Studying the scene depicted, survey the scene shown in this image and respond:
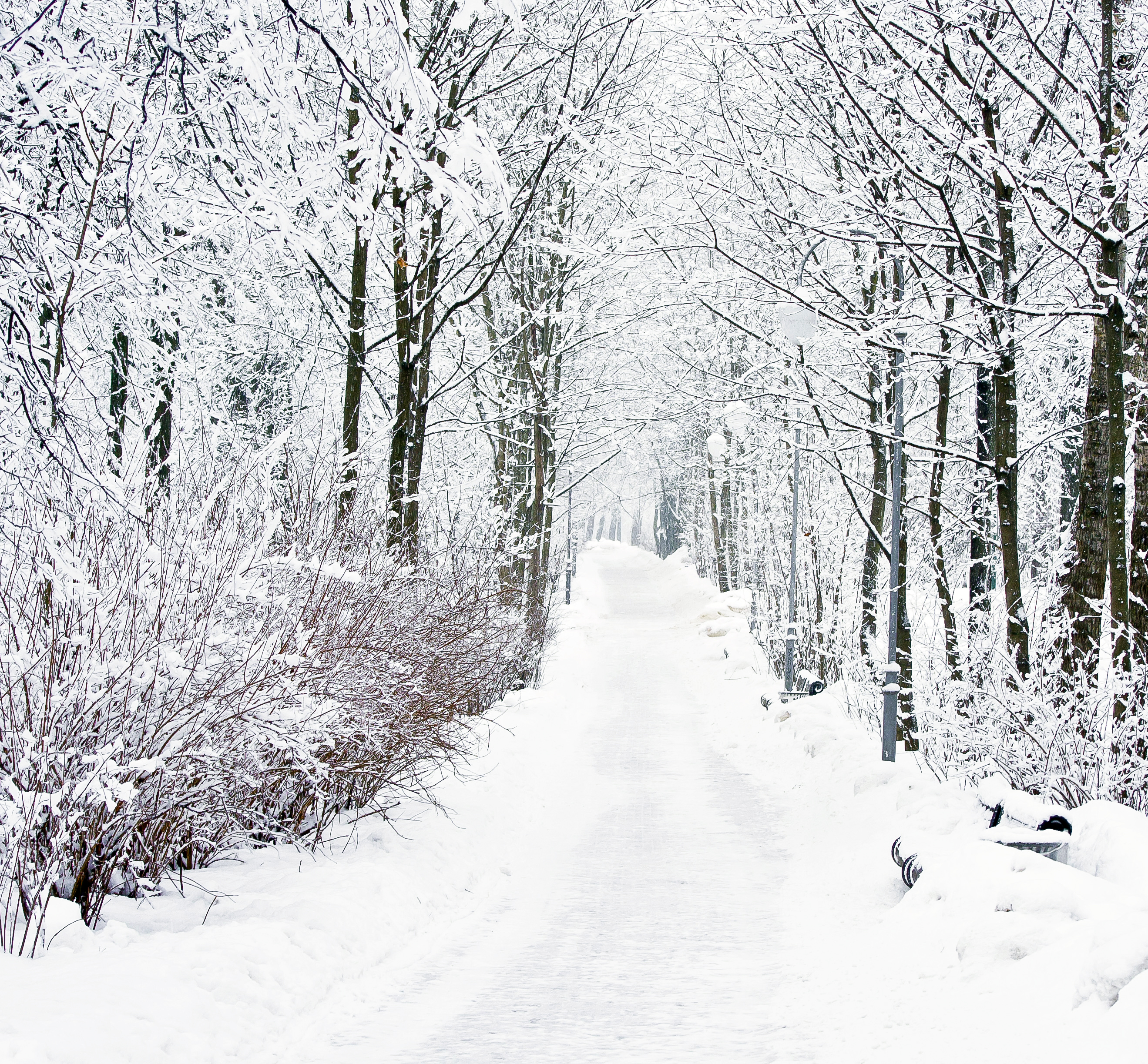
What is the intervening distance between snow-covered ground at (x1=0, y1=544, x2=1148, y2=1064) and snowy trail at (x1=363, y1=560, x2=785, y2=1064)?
20 mm

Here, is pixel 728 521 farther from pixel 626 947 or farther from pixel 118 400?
pixel 626 947

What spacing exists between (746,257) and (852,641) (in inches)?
218

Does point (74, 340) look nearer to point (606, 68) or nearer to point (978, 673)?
point (606, 68)

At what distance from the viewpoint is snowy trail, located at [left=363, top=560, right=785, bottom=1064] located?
163 inches

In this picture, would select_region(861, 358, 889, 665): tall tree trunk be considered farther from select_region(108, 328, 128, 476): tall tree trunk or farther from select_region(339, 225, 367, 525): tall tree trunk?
select_region(108, 328, 128, 476): tall tree trunk

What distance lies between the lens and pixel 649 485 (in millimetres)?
65438

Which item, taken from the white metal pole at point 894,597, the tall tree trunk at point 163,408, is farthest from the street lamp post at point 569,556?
the white metal pole at point 894,597

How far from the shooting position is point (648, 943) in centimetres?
547

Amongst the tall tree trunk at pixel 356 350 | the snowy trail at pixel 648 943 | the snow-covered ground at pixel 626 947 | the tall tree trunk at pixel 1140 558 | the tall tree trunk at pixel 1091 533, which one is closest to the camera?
the snow-covered ground at pixel 626 947

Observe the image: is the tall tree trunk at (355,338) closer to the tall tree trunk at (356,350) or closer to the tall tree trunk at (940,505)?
the tall tree trunk at (356,350)

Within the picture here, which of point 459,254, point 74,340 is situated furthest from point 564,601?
point 74,340

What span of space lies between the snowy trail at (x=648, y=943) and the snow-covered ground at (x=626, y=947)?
2cm

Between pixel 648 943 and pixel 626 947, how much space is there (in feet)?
0.48

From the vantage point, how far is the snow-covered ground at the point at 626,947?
3607mm
